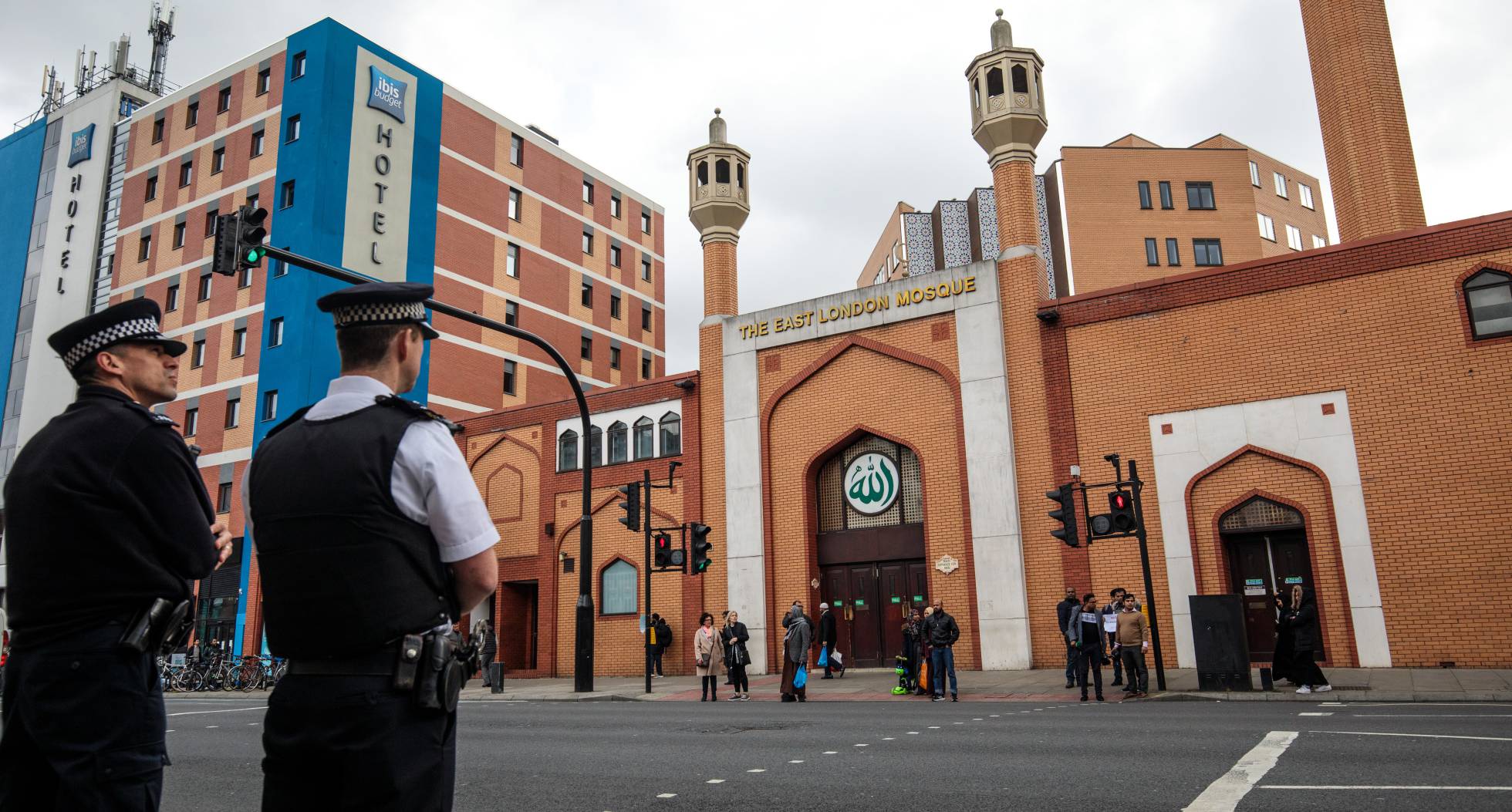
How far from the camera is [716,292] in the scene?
28281mm

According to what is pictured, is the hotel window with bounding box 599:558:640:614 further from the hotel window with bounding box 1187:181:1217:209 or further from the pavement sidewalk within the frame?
the hotel window with bounding box 1187:181:1217:209

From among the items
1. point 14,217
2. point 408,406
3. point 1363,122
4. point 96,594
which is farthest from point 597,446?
point 14,217

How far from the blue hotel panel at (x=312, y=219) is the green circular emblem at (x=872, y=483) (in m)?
17.0

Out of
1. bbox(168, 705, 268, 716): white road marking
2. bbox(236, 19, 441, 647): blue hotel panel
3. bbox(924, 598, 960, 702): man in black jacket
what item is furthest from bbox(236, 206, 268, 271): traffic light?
bbox(236, 19, 441, 647): blue hotel panel

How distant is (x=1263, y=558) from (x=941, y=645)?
7.63 meters

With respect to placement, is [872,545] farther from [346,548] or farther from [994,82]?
[346,548]

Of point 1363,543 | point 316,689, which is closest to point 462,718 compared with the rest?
point 316,689

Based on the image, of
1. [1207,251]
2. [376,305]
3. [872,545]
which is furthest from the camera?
[1207,251]

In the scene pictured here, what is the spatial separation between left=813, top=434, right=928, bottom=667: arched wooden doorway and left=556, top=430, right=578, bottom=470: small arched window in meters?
7.81

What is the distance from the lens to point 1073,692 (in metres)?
17.0

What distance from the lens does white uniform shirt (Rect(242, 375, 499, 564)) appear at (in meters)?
2.71

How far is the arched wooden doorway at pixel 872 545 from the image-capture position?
24.1 m

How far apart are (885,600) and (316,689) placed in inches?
883

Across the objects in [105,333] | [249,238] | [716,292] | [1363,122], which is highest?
[1363,122]
